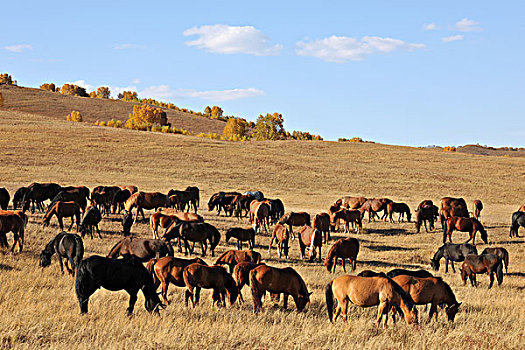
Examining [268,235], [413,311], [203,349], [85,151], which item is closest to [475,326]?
[413,311]

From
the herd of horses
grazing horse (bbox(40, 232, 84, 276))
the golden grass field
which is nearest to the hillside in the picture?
the golden grass field

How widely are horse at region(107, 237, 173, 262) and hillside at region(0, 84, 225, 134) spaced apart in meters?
109

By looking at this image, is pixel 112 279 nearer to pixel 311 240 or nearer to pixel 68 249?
pixel 68 249

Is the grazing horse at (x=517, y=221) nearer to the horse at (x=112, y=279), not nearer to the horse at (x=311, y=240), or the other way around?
the horse at (x=311, y=240)

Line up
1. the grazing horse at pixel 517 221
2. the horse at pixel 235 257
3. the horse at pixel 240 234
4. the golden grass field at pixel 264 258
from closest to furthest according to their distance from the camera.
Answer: the golden grass field at pixel 264 258 < the horse at pixel 235 257 < the horse at pixel 240 234 < the grazing horse at pixel 517 221

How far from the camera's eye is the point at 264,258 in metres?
17.0

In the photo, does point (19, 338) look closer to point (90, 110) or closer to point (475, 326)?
point (475, 326)

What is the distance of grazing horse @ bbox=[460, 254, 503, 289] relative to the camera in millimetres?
14195

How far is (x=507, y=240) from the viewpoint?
2266 centimetres

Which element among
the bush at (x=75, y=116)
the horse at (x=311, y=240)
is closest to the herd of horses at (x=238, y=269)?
the horse at (x=311, y=240)

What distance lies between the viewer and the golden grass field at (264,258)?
24.5 feet

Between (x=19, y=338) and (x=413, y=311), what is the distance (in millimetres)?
6215

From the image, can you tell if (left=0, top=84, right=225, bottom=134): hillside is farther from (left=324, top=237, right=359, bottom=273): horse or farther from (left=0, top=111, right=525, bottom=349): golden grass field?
(left=324, top=237, right=359, bottom=273): horse

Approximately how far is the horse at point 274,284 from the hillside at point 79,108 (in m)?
112
